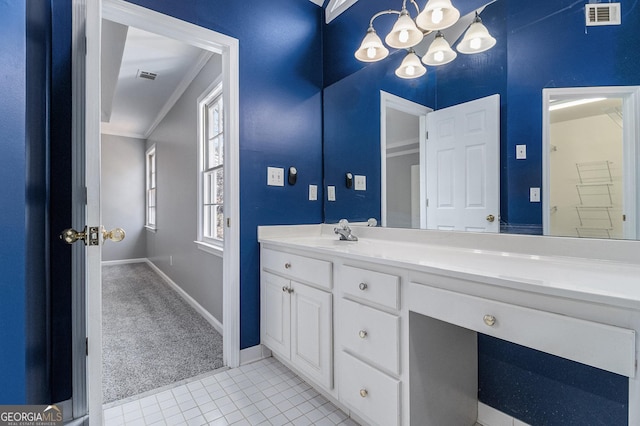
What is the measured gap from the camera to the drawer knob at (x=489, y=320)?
914 millimetres

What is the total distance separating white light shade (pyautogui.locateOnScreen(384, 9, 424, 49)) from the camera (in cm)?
166

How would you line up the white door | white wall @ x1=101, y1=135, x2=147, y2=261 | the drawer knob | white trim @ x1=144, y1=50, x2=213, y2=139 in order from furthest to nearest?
white wall @ x1=101, y1=135, x2=147, y2=261, white trim @ x1=144, y1=50, x2=213, y2=139, the white door, the drawer knob

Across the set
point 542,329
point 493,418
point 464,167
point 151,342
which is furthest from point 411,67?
point 151,342

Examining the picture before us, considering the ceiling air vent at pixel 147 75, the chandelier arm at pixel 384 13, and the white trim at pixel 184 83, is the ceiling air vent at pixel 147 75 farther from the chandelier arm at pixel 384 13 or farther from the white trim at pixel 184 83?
the chandelier arm at pixel 384 13

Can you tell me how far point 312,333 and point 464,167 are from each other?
3.86 ft

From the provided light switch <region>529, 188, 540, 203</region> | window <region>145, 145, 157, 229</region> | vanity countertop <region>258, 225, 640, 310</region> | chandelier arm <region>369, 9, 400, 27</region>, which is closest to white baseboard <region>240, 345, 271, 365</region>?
vanity countertop <region>258, 225, 640, 310</region>

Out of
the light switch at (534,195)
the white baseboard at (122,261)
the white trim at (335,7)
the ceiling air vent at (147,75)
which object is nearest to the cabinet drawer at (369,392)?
the light switch at (534,195)

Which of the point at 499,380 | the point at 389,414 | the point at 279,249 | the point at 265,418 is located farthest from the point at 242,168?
the point at 499,380

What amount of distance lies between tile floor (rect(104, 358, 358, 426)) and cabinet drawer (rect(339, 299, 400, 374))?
0.43 meters

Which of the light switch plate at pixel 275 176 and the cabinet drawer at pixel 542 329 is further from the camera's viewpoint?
the light switch plate at pixel 275 176

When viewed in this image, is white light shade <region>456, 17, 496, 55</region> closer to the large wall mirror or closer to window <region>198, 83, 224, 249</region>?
the large wall mirror

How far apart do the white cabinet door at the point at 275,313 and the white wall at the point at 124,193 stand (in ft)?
16.0

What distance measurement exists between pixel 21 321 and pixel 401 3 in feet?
7.59

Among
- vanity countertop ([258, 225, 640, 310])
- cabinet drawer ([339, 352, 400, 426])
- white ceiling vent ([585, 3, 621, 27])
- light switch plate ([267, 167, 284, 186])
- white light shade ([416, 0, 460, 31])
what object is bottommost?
cabinet drawer ([339, 352, 400, 426])
